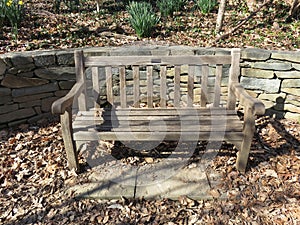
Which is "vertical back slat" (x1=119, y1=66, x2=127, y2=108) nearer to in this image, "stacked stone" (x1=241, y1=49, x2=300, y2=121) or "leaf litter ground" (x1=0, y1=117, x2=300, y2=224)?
"leaf litter ground" (x1=0, y1=117, x2=300, y2=224)

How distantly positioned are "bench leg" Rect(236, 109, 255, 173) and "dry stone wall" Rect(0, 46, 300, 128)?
3.69 ft

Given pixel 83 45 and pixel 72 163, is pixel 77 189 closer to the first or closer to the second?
pixel 72 163

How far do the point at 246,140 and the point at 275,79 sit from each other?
3.93 feet

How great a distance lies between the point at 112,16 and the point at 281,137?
10.6 ft

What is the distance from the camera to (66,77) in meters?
3.21

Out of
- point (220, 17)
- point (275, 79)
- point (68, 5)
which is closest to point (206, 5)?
point (220, 17)

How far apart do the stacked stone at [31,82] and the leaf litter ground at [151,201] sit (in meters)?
0.41

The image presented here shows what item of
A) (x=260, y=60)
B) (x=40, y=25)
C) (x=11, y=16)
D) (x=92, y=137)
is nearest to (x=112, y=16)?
(x=40, y=25)

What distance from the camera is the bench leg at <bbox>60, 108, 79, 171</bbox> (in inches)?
89.7

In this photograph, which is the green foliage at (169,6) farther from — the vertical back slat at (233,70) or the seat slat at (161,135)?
the seat slat at (161,135)

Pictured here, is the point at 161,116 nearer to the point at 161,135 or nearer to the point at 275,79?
the point at 161,135

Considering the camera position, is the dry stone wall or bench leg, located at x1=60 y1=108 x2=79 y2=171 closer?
bench leg, located at x1=60 y1=108 x2=79 y2=171


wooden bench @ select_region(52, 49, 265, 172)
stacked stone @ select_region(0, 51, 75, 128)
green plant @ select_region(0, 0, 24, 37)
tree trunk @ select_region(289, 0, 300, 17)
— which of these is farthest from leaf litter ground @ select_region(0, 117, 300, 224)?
tree trunk @ select_region(289, 0, 300, 17)

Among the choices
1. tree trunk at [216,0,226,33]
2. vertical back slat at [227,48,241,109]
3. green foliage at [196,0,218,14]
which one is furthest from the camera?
green foliage at [196,0,218,14]
